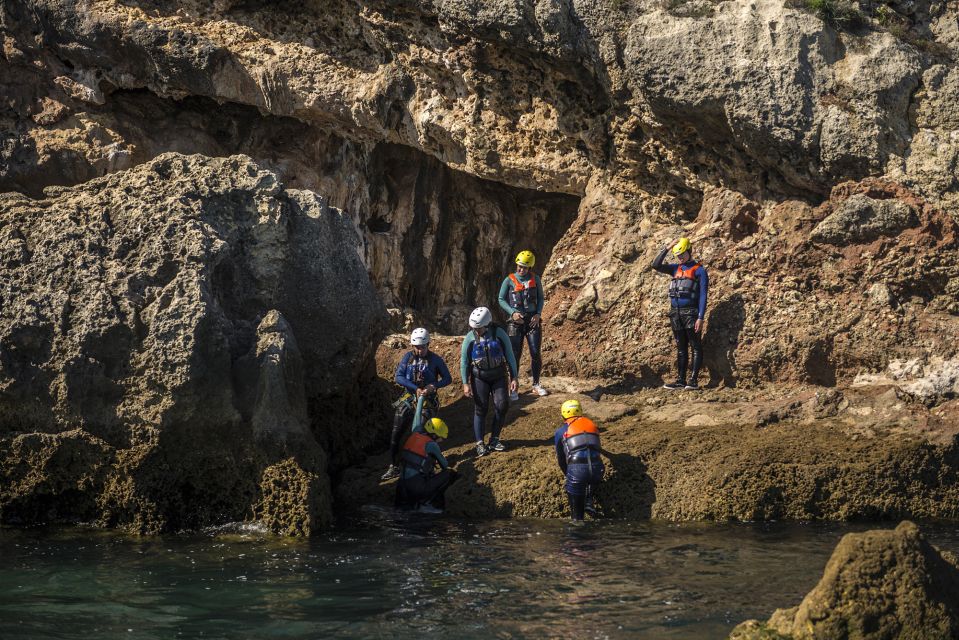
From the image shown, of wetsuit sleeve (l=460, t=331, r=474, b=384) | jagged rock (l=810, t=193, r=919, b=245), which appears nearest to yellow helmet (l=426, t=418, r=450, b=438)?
wetsuit sleeve (l=460, t=331, r=474, b=384)

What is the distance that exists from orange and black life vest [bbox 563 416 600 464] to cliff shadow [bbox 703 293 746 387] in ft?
10.5

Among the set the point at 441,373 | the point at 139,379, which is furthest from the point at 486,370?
the point at 139,379

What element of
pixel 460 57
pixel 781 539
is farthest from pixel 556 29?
pixel 781 539

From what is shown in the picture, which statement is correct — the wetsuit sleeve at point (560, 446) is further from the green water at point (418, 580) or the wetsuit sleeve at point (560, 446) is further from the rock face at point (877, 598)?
the rock face at point (877, 598)

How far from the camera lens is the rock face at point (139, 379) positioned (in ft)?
35.5

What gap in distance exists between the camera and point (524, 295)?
14070 mm

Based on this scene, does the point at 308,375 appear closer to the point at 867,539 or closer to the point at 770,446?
the point at 770,446

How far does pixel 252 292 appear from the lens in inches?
484

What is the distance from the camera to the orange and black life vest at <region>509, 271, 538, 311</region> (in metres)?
14.1

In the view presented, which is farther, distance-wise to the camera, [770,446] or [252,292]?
[252,292]

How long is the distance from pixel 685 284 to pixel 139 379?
21.7 ft

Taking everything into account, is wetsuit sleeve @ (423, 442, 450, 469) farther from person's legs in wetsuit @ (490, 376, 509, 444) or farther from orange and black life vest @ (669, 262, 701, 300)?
orange and black life vest @ (669, 262, 701, 300)

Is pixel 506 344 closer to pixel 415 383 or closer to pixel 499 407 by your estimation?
pixel 499 407

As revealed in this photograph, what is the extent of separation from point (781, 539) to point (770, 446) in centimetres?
146
